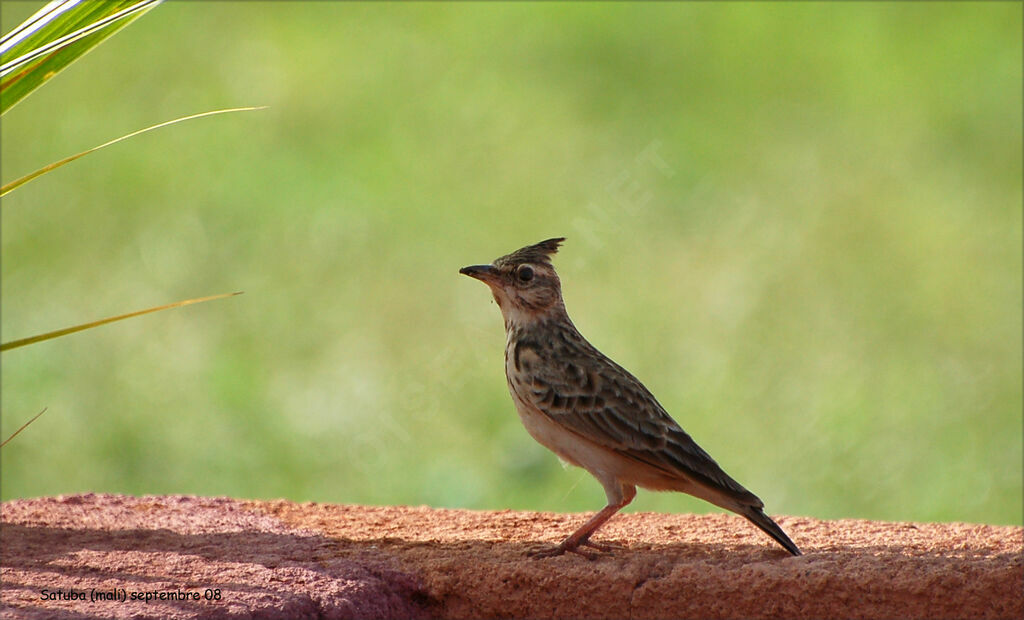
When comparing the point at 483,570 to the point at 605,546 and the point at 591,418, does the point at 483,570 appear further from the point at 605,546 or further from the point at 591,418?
the point at 591,418

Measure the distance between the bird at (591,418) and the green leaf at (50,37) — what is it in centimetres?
159

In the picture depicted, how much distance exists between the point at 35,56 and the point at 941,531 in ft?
11.4

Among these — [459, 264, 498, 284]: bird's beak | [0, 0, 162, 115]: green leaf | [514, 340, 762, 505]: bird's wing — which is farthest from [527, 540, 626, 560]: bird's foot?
[0, 0, 162, 115]: green leaf

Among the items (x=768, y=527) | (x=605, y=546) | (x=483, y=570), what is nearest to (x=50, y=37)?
(x=483, y=570)

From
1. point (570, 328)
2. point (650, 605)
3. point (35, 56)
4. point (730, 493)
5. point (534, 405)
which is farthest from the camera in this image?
point (570, 328)

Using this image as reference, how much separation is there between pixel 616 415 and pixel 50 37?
2.26m

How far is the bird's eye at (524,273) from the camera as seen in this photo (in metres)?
4.74

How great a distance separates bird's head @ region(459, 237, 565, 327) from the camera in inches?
187

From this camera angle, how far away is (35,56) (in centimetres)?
345

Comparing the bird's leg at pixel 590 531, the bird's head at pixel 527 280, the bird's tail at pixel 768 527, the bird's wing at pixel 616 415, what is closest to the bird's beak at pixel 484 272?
the bird's head at pixel 527 280

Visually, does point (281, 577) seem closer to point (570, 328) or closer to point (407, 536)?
point (407, 536)

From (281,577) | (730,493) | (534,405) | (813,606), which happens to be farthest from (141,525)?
(813,606)

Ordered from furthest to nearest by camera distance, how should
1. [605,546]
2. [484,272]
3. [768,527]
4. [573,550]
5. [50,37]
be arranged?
[484,272] < [605,546] < [573,550] < [768,527] < [50,37]

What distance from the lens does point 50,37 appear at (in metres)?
3.81
